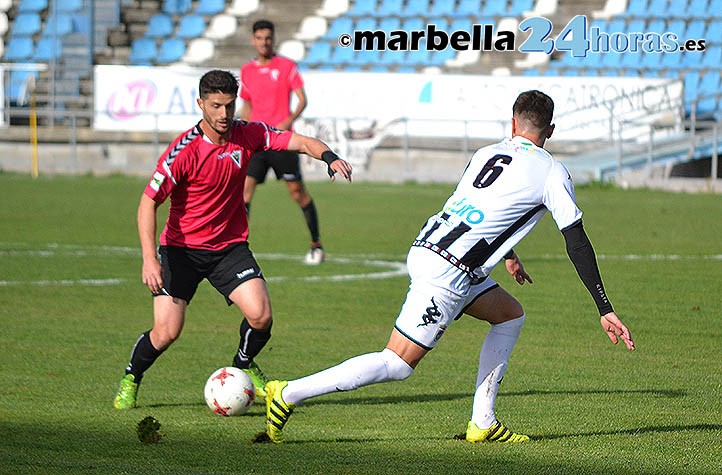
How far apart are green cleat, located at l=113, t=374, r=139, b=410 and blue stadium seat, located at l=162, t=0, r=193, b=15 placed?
30.0 metres

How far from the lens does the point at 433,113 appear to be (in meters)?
27.6

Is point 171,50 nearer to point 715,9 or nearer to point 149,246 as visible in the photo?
point 715,9

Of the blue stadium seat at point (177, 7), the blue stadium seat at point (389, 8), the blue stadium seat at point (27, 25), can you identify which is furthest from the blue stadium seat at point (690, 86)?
the blue stadium seat at point (27, 25)

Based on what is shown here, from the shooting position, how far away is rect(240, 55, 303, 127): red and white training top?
13.0 m

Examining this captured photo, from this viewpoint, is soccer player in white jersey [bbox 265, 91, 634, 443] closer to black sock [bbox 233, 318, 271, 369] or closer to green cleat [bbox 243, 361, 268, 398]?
black sock [bbox 233, 318, 271, 369]

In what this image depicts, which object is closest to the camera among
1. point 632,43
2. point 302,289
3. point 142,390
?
point 142,390

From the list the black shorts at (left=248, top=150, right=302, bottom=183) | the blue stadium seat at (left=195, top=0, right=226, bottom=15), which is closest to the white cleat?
the black shorts at (left=248, top=150, right=302, bottom=183)

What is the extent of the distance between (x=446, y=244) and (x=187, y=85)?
24.0 m

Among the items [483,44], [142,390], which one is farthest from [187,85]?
[142,390]

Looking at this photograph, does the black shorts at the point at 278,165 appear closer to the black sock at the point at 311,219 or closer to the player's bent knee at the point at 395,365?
the black sock at the point at 311,219

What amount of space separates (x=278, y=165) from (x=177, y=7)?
24233 mm

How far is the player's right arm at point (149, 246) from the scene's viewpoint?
19.9ft

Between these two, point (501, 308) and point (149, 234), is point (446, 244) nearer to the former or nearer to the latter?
point (501, 308)

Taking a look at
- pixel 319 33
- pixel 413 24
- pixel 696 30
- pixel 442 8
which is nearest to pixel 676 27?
pixel 696 30
